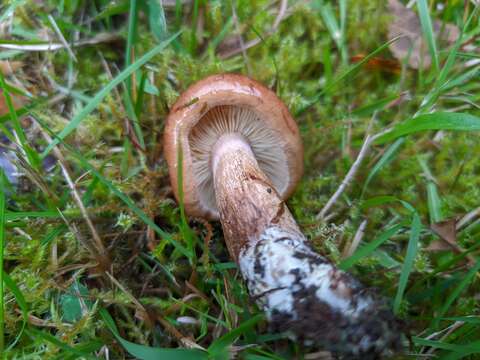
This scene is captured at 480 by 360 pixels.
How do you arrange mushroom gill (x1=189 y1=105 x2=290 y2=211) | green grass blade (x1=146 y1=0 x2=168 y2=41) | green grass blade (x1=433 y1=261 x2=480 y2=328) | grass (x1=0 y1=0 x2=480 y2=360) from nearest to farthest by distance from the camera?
green grass blade (x1=433 y1=261 x2=480 y2=328), grass (x1=0 y1=0 x2=480 y2=360), mushroom gill (x1=189 y1=105 x2=290 y2=211), green grass blade (x1=146 y1=0 x2=168 y2=41)

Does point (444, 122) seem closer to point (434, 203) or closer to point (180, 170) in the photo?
point (434, 203)

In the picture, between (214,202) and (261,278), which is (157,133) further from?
(261,278)

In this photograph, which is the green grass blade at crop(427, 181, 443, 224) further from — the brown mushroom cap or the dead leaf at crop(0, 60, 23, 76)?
→ the dead leaf at crop(0, 60, 23, 76)

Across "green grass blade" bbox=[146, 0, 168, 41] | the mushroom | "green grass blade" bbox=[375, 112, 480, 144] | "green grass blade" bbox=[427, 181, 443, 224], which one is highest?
"green grass blade" bbox=[146, 0, 168, 41]

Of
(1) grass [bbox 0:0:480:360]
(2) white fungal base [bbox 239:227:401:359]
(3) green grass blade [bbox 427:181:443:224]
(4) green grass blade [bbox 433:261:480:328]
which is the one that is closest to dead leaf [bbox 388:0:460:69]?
(1) grass [bbox 0:0:480:360]

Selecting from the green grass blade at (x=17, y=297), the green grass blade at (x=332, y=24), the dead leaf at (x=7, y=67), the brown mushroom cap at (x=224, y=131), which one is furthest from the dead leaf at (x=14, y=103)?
the green grass blade at (x=332, y=24)

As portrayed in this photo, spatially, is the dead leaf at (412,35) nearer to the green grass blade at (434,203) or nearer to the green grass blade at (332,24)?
the green grass blade at (332,24)
